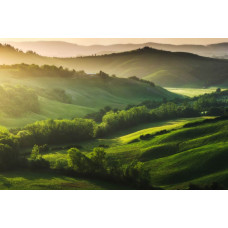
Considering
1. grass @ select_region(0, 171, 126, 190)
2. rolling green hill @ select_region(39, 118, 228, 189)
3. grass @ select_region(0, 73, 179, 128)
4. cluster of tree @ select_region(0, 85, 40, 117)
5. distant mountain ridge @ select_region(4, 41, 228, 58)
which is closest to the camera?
grass @ select_region(0, 171, 126, 190)

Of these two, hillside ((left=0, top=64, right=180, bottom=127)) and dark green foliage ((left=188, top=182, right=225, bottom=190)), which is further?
hillside ((left=0, top=64, right=180, bottom=127))

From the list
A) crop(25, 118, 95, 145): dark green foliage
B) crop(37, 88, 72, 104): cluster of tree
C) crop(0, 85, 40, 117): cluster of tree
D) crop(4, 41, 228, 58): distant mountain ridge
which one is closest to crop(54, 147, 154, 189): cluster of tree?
crop(25, 118, 95, 145): dark green foliage

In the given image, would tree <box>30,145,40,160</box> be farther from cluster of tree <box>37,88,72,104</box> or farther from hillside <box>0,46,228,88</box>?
cluster of tree <box>37,88,72,104</box>

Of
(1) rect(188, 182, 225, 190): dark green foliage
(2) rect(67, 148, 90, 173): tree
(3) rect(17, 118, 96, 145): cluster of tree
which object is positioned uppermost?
(3) rect(17, 118, 96, 145): cluster of tree


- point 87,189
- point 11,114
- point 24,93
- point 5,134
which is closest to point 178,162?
point 87,189

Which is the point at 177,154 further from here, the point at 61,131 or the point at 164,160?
the point at 61,131

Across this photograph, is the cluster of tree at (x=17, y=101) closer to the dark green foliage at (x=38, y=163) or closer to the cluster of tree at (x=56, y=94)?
the cluster of tree at (x=56, y=94)
